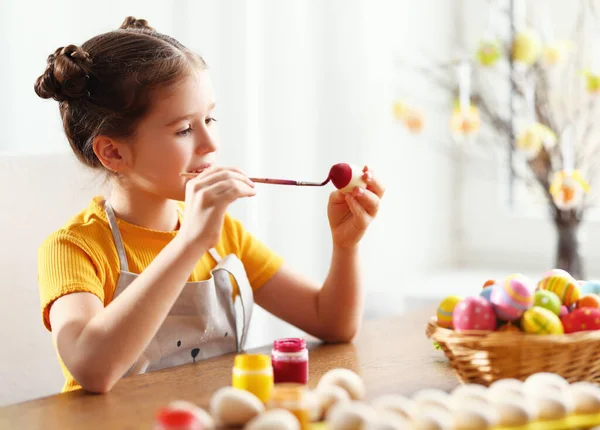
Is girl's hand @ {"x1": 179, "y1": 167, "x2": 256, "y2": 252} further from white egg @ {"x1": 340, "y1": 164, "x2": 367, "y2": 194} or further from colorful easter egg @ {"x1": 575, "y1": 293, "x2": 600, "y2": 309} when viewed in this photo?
colorful easter egg @ {"x1": 575, "y1": 293, "x2": 600, "y2": 309}

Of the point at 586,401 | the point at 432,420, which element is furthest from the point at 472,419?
the point at 586,401

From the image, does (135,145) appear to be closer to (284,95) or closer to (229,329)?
(229,329)

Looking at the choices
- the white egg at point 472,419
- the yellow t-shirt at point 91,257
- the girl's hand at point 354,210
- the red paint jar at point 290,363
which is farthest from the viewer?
the girl's hand at point 354,210

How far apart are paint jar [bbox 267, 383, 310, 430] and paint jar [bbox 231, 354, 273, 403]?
0.09 metres

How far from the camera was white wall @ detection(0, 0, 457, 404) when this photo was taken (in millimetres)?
1790

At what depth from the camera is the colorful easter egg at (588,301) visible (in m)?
1.12

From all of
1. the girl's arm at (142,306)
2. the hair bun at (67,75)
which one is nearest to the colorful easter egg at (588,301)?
the girl's arm at (142,306)

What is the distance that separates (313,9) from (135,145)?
1000mm

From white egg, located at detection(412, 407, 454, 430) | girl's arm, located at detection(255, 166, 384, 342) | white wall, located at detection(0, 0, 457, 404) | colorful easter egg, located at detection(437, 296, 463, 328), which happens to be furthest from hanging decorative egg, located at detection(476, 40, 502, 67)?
white egg, located at detection(412, 407, 454, 430)

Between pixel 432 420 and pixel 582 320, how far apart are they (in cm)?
28

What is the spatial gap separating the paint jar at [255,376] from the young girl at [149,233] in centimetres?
20

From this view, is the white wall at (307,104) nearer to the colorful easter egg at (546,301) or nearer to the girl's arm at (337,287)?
the girl's arm at (337,287)

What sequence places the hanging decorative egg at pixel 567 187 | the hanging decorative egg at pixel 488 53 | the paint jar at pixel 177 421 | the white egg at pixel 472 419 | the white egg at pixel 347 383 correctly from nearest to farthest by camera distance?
the paint jar at pixel 177 421 < the white egg at pixel 472 419 < the white egg at pixel 347 383 < the hanging decorative egg at pixel 567 187 < the hanging decorative egg at pixel 488 53

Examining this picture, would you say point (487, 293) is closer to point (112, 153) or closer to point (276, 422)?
point (276, 422)
